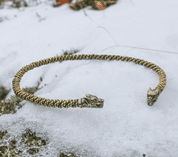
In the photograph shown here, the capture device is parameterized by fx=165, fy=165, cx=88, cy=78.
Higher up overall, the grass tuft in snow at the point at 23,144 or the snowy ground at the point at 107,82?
the grass tuft in snow at the point at 23,144

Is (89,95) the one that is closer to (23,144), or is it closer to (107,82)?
(107,82)

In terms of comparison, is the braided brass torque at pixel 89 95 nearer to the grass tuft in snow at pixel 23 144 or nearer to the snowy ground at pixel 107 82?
the snowy ground at pixel 107 82

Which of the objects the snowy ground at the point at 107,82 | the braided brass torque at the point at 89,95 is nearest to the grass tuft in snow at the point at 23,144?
the snowy ground at the point at 107,82

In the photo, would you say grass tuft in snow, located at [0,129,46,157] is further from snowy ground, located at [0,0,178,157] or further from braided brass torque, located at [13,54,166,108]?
braided brass torque, located at [13,54,166,108]

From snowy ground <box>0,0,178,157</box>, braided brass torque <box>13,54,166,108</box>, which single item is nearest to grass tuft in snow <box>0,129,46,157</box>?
snowy ground <box>0,0,178,157</box>

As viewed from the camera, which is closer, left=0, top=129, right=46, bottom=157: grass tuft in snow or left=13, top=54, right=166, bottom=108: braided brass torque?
left=0, top=129, right=46, bottom=157: grass tuft in snow

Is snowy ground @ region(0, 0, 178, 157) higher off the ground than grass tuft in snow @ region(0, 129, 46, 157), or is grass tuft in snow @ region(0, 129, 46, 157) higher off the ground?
grass tuft in snow @ region(0, 129, 46, 157)

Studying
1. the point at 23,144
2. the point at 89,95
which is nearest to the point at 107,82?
the point at 89,95

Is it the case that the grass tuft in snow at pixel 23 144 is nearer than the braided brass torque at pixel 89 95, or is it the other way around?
the grass tuft in snow at pixel 23 144
